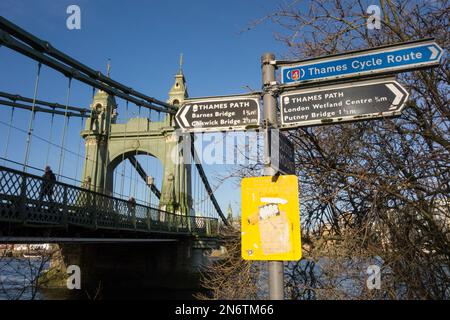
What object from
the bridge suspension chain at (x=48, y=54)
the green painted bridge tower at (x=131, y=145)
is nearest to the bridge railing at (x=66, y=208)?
the bridge suspension chain at (x=48, y=54)

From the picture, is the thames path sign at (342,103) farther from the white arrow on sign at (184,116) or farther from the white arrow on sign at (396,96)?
the white arrow on sign at (184,116)

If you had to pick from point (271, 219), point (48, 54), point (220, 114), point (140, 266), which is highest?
point (48, 54)

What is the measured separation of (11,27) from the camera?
13.3m

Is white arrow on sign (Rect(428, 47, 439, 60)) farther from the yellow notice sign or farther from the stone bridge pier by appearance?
the stone bridge pier

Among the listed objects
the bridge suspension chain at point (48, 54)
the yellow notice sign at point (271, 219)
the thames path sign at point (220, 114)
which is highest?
the bridge suspension chain at point (48, 54)

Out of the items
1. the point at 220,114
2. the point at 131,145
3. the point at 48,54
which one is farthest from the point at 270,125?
the point at 131,145

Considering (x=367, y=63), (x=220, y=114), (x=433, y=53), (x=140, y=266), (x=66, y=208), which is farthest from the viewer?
(x=140, y=266)

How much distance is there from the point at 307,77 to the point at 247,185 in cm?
91

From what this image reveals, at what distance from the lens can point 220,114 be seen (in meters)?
2.72

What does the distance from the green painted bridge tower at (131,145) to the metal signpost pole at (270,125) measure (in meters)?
27.5

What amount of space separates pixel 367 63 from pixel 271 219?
50.7 inches

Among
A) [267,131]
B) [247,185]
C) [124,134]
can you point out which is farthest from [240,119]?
[124,134]

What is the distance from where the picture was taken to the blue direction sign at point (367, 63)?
2.46m

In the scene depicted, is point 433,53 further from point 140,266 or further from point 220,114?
point 140,266
